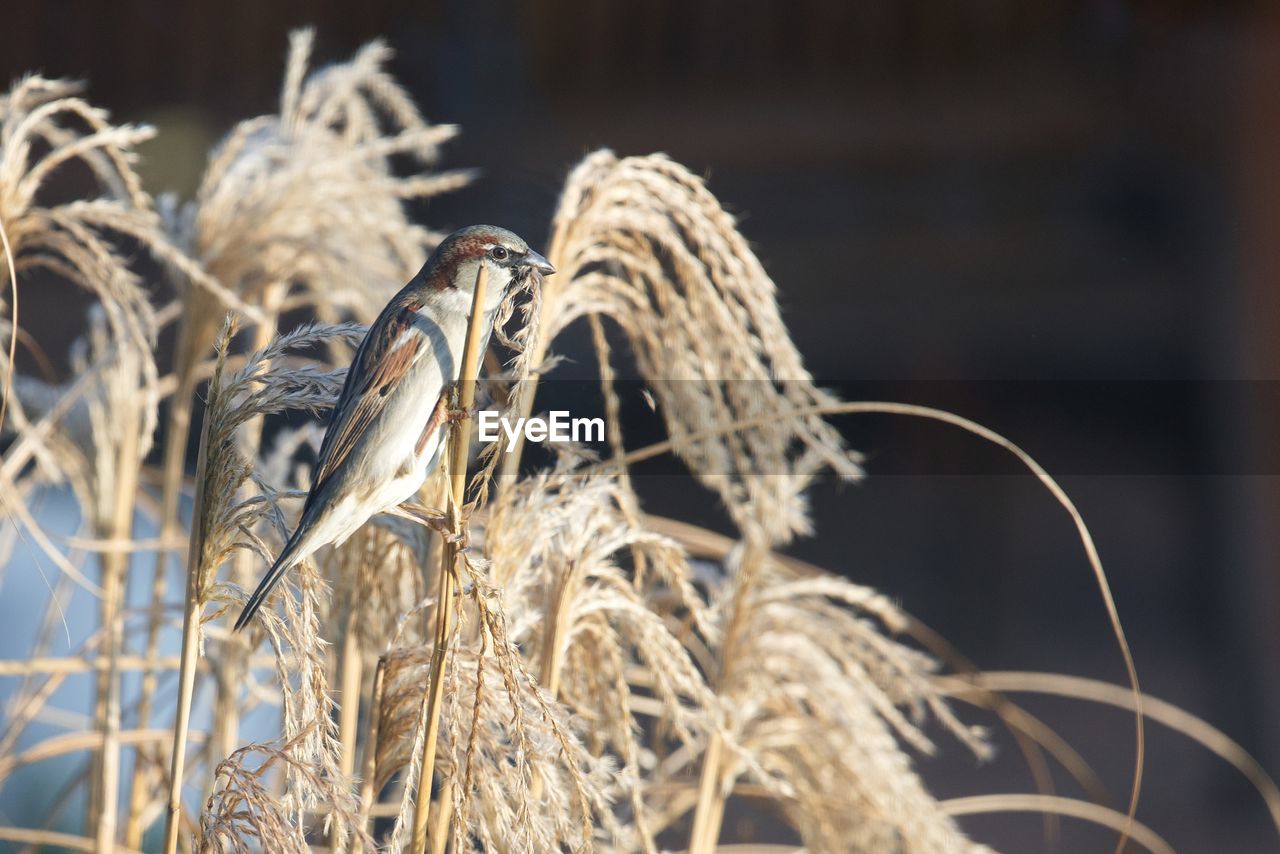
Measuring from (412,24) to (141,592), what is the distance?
3.49ft

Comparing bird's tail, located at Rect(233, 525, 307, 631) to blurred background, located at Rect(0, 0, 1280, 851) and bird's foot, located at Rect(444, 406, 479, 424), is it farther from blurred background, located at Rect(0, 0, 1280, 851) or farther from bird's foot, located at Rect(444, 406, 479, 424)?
blurred background, located at Rect(0, 0, 1280, 851)

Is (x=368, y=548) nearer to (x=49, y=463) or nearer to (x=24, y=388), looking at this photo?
(x=49, y=463)

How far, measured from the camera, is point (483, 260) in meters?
0.51

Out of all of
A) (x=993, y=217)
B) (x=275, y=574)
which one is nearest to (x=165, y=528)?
(x=275, y=574)

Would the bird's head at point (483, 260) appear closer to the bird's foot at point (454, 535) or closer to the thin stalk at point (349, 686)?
the bird's foot at point (454, 535)

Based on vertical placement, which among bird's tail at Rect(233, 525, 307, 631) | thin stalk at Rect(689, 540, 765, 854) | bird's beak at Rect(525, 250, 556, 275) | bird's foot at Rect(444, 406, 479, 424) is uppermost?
bird's beak at Rect(525, 250, 556, 275)

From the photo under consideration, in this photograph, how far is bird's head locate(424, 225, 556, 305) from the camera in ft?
1.67

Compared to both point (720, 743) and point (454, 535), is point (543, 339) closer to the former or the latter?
point (454, 535)

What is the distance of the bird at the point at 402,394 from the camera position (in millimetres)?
473

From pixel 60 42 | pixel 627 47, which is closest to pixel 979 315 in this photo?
pixel 627 47

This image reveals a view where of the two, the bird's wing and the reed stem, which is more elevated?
the bird's wing

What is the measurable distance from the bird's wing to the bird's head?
0.02m

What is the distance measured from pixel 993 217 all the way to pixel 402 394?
2.06 m

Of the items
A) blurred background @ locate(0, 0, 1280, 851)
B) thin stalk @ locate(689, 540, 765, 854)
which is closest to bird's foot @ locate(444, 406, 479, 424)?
thin stalk @ locate(689, 540, 765, 854)
